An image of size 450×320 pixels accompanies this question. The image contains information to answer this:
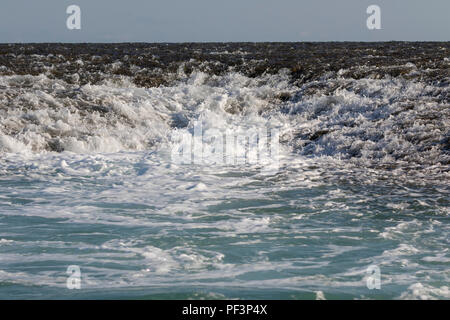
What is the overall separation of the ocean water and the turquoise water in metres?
0.03

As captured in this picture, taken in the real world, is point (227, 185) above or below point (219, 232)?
above

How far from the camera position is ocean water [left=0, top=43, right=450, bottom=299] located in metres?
6.07

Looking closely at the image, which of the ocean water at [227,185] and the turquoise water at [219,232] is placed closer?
the turquoise water at [219,232]

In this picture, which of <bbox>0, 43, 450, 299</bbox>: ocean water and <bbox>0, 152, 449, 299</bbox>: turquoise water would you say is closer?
<bbox>0, 152, 449, 299</bbox>: turquoise water

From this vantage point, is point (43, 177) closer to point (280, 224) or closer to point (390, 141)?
point (280, 224)

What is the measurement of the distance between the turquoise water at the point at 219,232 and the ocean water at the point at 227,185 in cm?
3

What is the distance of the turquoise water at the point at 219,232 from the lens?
19.0 ft

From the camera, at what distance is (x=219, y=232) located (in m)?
7.66

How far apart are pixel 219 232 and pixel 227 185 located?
2.85 m

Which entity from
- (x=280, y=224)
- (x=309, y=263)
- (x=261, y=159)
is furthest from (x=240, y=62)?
(x=309, y=263)

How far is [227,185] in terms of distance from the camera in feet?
34.3

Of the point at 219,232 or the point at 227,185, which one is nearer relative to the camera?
the point at 219,232

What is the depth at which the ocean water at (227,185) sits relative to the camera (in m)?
6.07

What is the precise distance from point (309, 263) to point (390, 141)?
23.1 feet
